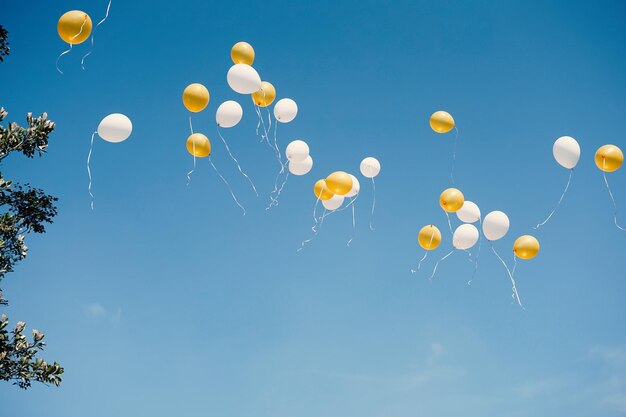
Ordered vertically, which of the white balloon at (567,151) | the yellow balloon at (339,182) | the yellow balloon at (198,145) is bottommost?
the yellow balloon at (339,182)

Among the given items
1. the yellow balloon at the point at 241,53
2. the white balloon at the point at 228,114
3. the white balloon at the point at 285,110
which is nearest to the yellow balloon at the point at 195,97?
the white balloon at the point at 228,114

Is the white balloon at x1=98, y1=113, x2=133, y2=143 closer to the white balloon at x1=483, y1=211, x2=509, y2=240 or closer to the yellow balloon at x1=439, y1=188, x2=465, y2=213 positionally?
the yellow balloon at x1=439, y1=188, x2=465, y2=213

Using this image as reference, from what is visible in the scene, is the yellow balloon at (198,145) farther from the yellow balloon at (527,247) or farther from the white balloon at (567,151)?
the white balloon at (567,151)

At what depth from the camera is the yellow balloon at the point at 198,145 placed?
A: 7484mm

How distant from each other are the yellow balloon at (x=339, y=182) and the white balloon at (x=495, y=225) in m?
2.18

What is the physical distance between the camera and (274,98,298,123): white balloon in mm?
8109

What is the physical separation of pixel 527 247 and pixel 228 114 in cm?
496

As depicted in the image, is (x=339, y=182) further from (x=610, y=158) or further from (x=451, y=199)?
(x=610, y=158)

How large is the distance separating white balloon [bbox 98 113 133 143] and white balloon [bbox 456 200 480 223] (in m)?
5.24

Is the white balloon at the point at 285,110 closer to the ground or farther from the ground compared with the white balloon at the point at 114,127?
farther from the ground

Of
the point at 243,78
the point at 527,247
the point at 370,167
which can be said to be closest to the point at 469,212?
the point at 527,247

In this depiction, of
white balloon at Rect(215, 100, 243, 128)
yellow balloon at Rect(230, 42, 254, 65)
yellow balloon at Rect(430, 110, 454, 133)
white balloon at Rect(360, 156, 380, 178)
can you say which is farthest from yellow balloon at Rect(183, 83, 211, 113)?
yellow balloon at Rect(430, 110, 454, 133)

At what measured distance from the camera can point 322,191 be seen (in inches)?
312

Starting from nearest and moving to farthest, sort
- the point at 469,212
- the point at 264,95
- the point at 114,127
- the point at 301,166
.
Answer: the point at 114,127 → the point at 264,95 → the point at 469,212 → the point at 301,166
